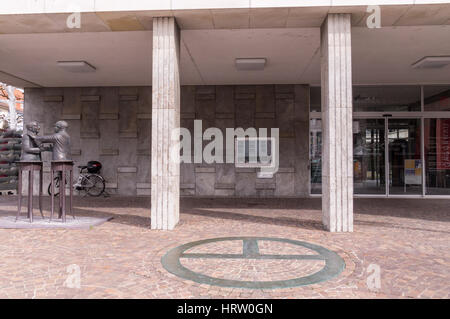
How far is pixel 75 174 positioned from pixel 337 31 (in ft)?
32.6

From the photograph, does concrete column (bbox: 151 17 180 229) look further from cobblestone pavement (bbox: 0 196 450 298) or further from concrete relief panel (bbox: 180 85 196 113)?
concrete relief panel (bbox: 180 85 196 113)

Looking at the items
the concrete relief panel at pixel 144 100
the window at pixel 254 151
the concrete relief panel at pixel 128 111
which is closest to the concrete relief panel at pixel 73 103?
the concrete relief panel at pixel 128 111

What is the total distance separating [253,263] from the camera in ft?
12.5

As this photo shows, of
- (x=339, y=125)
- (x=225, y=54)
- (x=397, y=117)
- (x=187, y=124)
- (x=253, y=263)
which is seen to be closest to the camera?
(x=253, y=263)

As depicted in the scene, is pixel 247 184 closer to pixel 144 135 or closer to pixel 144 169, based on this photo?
pixel 144 169

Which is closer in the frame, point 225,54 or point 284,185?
point 225,54

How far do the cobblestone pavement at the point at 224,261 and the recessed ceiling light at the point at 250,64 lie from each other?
3972 millimetres

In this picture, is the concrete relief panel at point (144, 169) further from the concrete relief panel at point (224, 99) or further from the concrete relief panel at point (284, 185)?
the concrete relief panel at point (284, 185)

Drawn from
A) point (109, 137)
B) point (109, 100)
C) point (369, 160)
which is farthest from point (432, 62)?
point (109, 137)

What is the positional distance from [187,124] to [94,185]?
3.88 meters

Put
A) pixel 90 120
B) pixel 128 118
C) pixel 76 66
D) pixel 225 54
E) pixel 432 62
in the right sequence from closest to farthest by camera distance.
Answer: pixel 225 54 → pixel 432 62 → pixel 76 66 → pixel 128 118 → pixel 90 120

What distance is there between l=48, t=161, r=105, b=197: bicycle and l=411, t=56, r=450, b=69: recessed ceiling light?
10424 millimetres

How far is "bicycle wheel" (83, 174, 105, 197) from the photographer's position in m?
11.0

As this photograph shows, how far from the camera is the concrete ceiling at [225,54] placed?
22.4 feet
